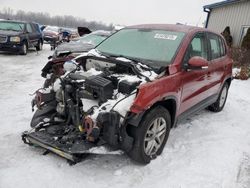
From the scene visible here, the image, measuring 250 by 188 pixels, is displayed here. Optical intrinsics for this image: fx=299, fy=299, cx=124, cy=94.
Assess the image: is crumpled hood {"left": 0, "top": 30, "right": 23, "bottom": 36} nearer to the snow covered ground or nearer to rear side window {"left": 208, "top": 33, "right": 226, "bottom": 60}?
the snow covered ground

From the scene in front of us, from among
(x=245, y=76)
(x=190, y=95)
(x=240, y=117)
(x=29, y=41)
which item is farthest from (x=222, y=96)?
(x=29, y=41)

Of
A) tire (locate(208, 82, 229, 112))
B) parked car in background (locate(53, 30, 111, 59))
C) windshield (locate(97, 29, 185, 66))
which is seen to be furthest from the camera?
parked car in background (locate(53, 30, 111, 59))

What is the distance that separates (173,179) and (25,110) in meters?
3.36

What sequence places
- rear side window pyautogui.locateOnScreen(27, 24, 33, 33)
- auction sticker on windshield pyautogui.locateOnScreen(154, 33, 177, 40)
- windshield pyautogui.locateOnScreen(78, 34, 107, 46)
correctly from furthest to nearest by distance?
rear side window pyautogui.locateOnScreen(27, 24, 33, 33) < windshield pyautogui.locateOnScreen(78, 34, 107, 46) < auction sticker on windshield pyautogui.locateOnScreen(154, 33, 177, 40)

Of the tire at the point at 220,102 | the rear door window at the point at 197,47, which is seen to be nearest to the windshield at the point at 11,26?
the tire at the point at 220,102

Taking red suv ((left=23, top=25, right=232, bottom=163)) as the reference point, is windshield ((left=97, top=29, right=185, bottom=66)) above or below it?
above

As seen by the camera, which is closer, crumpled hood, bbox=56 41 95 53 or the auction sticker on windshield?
the auction sticker on windshield

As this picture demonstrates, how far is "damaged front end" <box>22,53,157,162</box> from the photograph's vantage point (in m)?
3.50

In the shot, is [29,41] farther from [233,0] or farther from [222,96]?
[222,96]

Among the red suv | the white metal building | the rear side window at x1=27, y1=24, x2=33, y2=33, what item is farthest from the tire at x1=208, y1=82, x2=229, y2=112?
the rear side window at x1=27, y1=24, x2=33, y2=33

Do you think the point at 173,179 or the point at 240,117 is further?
the point at 240,117

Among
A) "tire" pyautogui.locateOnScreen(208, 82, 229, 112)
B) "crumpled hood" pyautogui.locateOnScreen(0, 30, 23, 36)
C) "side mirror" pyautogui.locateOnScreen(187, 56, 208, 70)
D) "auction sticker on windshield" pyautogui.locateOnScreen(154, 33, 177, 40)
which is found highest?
"auction sticker on windshield" pyautogui.locateOnScreen(154, 33, 177, 40)

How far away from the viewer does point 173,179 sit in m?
3.74

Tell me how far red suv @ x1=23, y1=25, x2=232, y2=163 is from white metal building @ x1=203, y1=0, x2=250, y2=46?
36.4 ft
